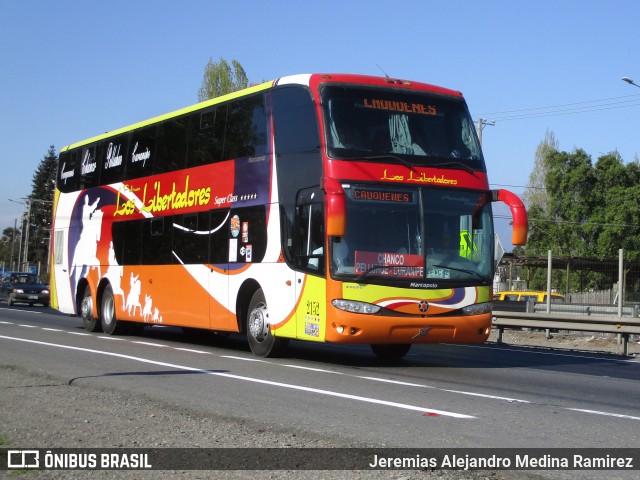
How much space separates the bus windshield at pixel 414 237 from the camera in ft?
48.0

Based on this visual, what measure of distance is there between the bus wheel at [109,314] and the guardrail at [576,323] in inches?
347

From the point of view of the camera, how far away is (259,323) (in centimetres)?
1670

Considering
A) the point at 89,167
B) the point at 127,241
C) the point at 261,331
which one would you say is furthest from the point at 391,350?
the point at 89,167

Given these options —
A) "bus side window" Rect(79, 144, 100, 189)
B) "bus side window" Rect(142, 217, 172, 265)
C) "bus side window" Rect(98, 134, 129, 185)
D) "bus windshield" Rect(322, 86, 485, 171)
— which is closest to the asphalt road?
"bus side window" Rect(142, 217, 172, 265)

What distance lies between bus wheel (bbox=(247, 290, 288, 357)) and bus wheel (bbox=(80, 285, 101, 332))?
7.70 m

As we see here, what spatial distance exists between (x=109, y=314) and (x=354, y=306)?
973 centimetres

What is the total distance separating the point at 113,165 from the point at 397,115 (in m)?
9.42

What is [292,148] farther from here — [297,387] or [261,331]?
[297,387]

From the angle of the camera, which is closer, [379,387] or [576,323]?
[379,387]

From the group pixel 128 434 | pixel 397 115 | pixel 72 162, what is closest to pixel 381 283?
pixel 397 115

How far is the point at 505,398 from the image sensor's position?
1162cm

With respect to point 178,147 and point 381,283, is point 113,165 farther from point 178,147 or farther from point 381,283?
→ point 381,283

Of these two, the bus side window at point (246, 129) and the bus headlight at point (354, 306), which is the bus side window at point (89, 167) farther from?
A: the bus headlight at point (354, 306)

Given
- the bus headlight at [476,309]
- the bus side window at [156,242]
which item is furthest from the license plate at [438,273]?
the bus side window at [156,242]
